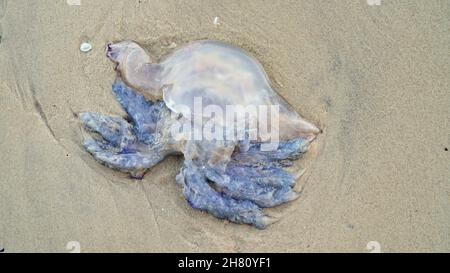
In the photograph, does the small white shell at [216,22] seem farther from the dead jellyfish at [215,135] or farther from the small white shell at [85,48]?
the small white shell at [85,48]

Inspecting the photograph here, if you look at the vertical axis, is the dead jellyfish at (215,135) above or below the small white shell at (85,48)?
below

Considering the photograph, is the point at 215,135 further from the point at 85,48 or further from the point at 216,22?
the point at 85,48

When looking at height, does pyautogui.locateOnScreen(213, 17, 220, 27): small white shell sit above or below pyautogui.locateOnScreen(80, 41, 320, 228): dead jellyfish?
above

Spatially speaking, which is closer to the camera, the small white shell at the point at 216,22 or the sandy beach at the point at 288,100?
the sandy beach at the point at 288,100

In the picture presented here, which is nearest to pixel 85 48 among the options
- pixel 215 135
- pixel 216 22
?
pixel 216 22

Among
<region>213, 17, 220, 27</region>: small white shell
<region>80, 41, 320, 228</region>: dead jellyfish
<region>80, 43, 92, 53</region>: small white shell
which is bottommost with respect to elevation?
<region>80, 41, 320, 228</region>: dead jellyfish

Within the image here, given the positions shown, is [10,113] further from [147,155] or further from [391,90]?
[391,90]

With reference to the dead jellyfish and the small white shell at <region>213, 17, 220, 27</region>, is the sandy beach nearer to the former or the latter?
the small white shell at <region>213, 17, 220, 27</region>

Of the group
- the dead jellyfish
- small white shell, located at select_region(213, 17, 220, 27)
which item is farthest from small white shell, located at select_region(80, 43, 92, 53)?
small white shell, located at select_region(213, 17, 220, 27)

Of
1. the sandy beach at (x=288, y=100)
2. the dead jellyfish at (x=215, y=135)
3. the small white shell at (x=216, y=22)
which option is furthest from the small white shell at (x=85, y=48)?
the small white shell at (x=216, y=22)
